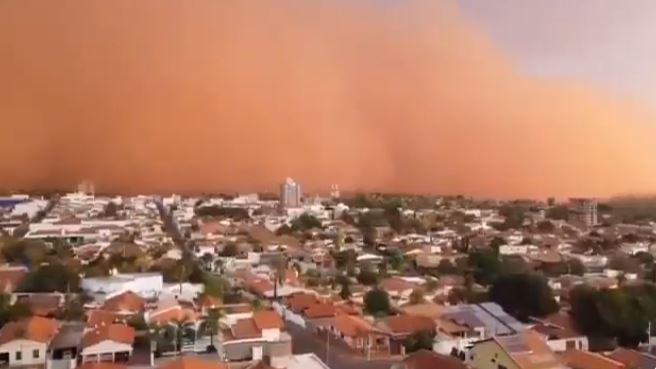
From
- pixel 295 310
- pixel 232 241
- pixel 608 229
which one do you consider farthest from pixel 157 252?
pixel 608 229

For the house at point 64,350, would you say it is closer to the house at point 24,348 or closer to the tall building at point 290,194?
the house at point 24,348

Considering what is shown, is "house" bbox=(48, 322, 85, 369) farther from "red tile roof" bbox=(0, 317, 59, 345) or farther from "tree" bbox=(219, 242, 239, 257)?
"tree" bbox=(219, 242, 239, 257)

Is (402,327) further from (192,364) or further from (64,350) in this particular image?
(64,350)

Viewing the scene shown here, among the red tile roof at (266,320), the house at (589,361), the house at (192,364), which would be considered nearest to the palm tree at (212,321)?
the red tile roof at (266,320)

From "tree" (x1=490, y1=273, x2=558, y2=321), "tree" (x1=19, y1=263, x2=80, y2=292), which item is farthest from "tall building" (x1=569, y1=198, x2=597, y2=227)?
"tree" (x1=19, y1=263, x2=80, y2=292)

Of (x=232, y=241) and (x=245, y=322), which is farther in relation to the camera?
(x=232, y=241)

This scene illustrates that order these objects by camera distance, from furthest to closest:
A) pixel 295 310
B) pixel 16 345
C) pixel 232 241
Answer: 1. pixel 232 241
2. pixel 295 310
3. pixel 16 345

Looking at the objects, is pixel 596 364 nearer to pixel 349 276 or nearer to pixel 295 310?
pixel 295 310

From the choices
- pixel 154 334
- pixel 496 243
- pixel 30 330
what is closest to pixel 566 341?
pixel 154 334
